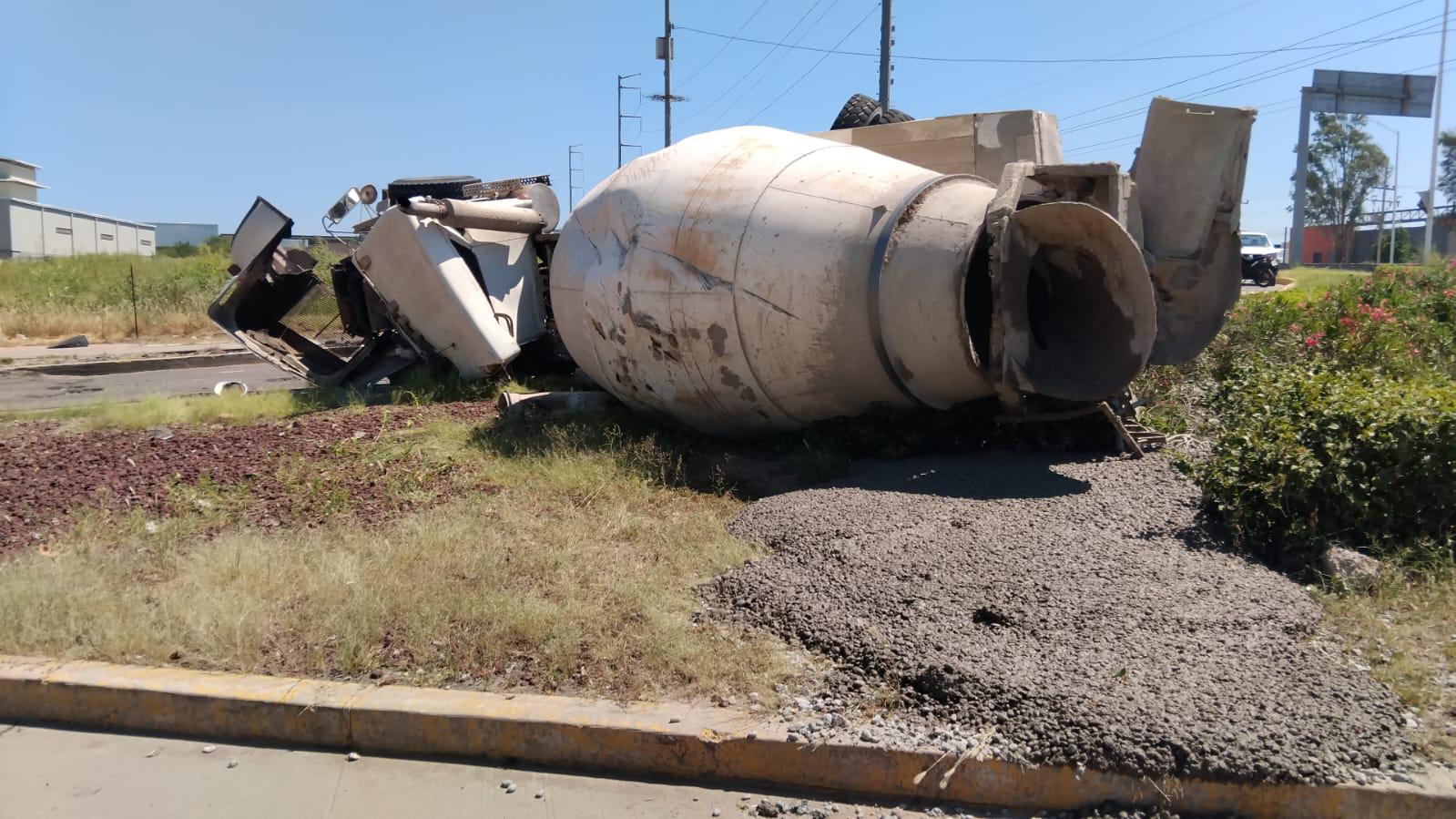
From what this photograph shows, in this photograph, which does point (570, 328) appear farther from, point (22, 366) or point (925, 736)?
point (22, 366)

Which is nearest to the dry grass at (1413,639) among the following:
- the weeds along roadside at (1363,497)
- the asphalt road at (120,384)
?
the weeds along roadside at (1363,497)

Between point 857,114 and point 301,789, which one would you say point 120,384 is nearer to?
point 857,114

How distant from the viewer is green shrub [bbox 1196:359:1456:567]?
489 centimetres

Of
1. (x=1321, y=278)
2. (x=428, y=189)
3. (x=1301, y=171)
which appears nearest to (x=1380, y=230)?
(x=1301, y=171)

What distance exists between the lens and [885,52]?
2056 centimetres

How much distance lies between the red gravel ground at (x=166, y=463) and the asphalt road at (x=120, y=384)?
3180mm

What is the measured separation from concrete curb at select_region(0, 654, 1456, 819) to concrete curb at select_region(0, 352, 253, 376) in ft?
43.9

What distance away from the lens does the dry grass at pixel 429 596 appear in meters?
4.02

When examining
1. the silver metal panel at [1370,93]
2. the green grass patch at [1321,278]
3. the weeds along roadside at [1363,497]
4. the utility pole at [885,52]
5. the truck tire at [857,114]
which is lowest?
the weeds along roadside at [1363,497]

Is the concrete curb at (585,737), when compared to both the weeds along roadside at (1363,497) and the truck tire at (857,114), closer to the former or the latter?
the weeds along roadside at (1363,497)

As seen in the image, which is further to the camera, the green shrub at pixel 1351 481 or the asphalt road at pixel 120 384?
the asphalt road at pixel 120 384

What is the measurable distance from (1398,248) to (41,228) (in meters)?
52.1

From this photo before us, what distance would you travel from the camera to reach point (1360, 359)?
7.91 meters

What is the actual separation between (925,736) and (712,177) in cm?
458
